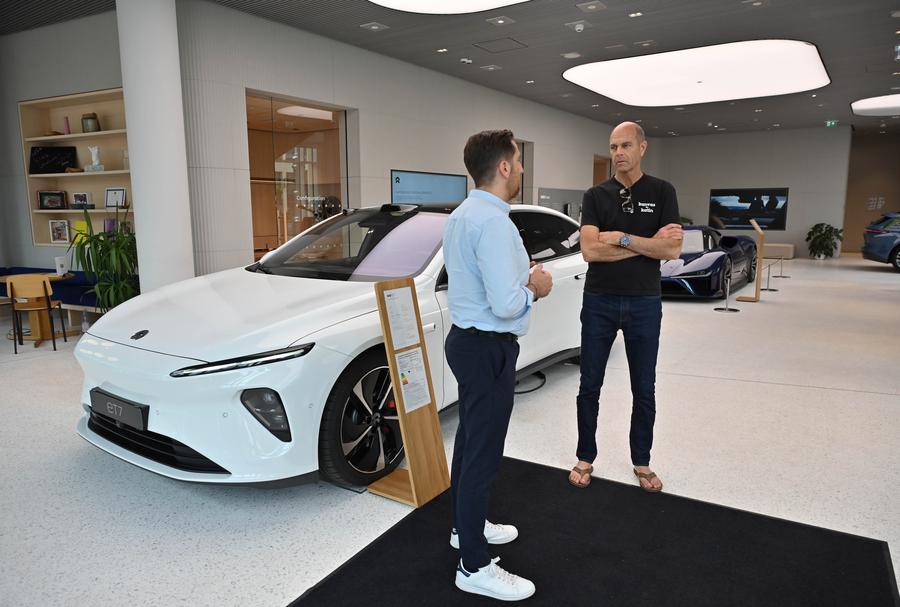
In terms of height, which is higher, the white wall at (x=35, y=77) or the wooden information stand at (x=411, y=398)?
the white wall at (x=35, y=77)

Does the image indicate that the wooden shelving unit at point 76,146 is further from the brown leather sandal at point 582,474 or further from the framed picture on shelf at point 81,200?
the brown leather sandal at point 582,474

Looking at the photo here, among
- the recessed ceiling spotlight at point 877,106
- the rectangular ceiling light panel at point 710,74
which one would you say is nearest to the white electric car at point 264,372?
the rectangular ceiling light panel at point 710,74

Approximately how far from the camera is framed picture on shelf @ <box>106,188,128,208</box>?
24.4ft

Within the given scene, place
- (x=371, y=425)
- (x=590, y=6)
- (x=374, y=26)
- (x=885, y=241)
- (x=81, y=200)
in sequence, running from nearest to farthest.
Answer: (x=371, y=425)
(x=590, y=6)
(x=374, y=26)
(x=81, y=200)
(x=885, y=241)

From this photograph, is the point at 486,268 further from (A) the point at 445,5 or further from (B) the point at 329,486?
(A) the point at 445,5

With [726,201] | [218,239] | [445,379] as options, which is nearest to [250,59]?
[218,239]

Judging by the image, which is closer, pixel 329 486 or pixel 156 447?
pixel 156 447

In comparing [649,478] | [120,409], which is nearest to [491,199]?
[649,478]

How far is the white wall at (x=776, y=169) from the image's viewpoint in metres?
18.0

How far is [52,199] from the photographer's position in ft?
26.4

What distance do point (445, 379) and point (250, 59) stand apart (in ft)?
19.4

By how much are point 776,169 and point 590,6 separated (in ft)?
47.7

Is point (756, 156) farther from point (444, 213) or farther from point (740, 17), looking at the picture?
point (444, 213)

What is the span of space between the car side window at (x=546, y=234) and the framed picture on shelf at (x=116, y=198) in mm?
5616
